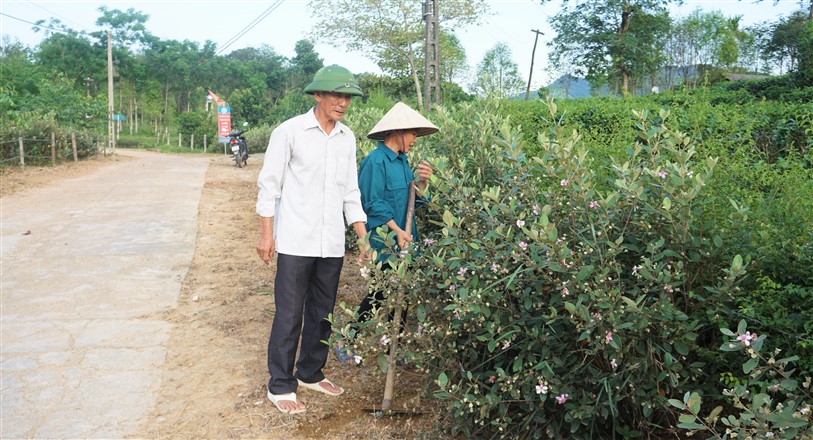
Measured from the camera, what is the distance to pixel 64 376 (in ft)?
15.2

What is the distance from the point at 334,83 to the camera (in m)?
3.78

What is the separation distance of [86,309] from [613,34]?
31.1 metres

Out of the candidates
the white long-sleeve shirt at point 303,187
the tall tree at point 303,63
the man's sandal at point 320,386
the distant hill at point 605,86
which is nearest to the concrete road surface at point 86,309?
the man's sandal at point 320,386

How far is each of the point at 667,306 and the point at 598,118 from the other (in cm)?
868

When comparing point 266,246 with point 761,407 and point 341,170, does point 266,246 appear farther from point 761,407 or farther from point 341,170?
point 761,407

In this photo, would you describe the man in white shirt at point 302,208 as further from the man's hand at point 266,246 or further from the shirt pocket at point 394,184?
the shirt pocket at point 394,184

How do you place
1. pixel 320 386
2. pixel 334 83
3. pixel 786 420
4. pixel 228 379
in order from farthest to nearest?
pixel 228 379 < pixel 320 386 < pixel 334 83 < pixel 786 420

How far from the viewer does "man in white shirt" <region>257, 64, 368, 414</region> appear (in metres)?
3.83

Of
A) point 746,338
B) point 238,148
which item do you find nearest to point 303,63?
point 238,148

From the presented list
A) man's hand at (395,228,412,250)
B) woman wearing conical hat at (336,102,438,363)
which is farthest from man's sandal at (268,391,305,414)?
man's hand at (395,228,412,250)

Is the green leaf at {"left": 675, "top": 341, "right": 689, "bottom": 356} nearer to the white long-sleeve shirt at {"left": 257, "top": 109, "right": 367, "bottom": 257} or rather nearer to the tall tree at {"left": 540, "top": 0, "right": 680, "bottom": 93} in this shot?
the white long-sleeve shirt at {"left": 257, "top": 109, "right": 367, "bottom": 257}

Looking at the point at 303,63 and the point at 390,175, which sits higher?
the point at 303,63

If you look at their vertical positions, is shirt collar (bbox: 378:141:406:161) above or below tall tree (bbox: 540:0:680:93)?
below

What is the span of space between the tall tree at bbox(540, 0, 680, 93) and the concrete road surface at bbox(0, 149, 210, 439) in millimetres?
26320
